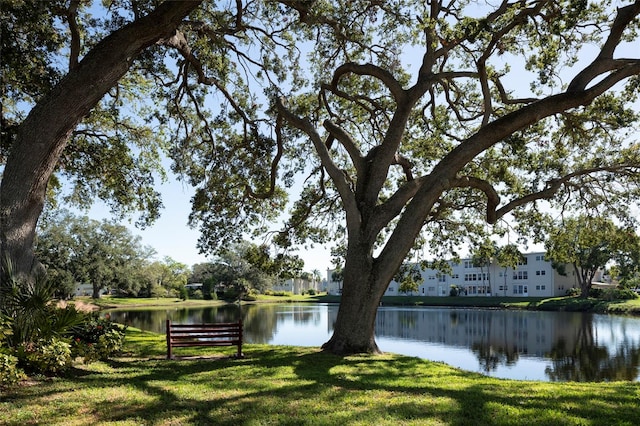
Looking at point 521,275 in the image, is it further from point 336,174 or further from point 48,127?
point 48,127

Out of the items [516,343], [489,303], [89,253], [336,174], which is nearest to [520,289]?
[489,303]

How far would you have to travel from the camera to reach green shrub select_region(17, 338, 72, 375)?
7.07 meters

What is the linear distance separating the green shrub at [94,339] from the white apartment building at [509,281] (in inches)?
1974

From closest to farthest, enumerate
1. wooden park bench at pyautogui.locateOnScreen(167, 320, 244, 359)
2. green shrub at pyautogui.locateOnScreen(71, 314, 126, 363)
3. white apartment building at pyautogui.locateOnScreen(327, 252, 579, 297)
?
green shrub at pyautogui.locateOnScreen(71, 314, 126, 363), wooden park bench at pyautogui.locateOnScreen(167, 320, 244, 359), white apartment building at pyautogui.locateOnScreen(327, 252, 579, 297)

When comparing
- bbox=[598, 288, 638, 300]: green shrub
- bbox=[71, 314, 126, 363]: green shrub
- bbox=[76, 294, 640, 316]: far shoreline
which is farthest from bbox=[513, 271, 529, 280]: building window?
bbox=[71, 314, 126, 363]: green shrub

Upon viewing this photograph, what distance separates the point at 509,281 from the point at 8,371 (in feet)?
221

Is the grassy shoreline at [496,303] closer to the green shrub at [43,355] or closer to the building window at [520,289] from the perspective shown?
the building window at [520,289]

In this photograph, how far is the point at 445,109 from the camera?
1684 centimetres

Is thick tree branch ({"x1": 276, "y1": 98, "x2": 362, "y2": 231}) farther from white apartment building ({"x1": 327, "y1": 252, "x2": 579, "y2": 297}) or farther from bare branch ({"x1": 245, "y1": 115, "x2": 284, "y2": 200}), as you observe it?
white apartment building ({"x1": 327, "y1": 252, "x2": 579, "y2": 297})

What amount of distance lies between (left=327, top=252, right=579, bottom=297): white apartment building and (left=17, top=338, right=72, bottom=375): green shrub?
170 ft

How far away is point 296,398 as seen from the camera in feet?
22.1

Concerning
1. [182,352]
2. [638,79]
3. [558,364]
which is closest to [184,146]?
[182,352]

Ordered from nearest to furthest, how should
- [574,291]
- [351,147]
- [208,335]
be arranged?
1. [208,335]
2. [351,147]
3. [574,291]

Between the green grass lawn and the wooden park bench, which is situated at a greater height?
the wooden park bench
